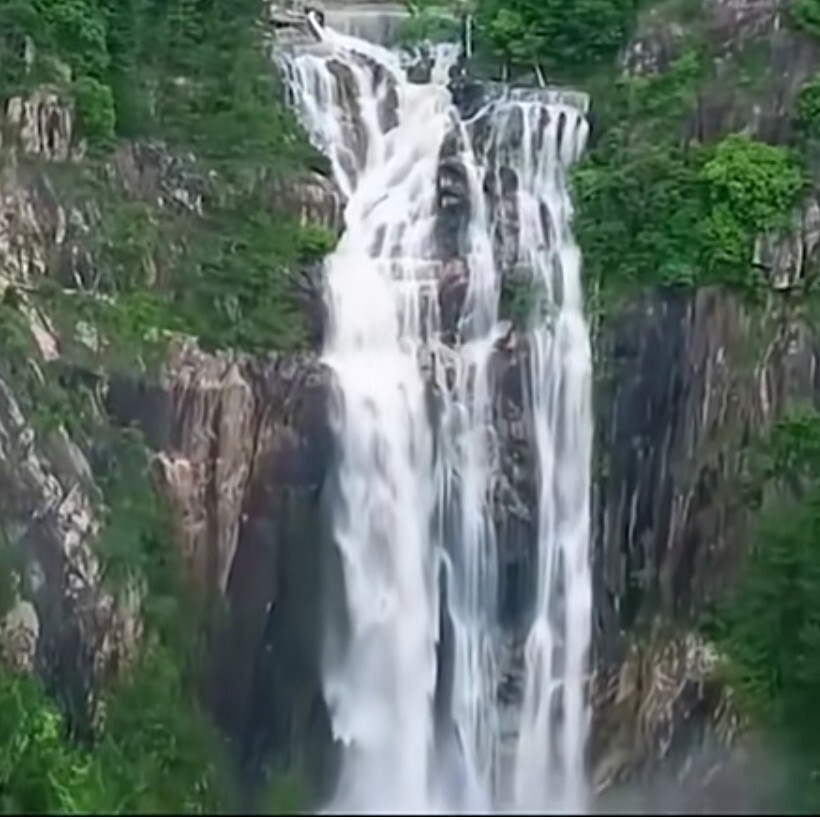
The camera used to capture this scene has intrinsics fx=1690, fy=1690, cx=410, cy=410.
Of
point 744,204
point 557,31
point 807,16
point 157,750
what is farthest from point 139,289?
point 807,16

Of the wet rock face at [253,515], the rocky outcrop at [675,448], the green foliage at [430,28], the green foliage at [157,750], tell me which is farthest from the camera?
the green foliage at [430,28]

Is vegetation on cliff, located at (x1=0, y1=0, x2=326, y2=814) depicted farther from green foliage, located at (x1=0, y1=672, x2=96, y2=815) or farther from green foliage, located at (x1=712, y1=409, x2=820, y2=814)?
green foliage, located at (x1=712, y1=409, x2=820, y2=814)

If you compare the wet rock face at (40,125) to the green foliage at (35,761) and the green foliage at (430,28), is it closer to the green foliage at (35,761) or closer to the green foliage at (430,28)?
the green foliage at (430,28)

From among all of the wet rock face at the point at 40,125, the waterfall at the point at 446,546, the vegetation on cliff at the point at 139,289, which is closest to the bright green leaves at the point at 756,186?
the waterfall at the point at 446,546

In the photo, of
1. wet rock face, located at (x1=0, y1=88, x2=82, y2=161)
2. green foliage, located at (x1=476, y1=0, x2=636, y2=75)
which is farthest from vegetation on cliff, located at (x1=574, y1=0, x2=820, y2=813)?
wet rock face, located at (x1=0, y1=88, x2=82, y2=161)

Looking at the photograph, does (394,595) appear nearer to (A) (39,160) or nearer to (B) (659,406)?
(B) (659,406)
